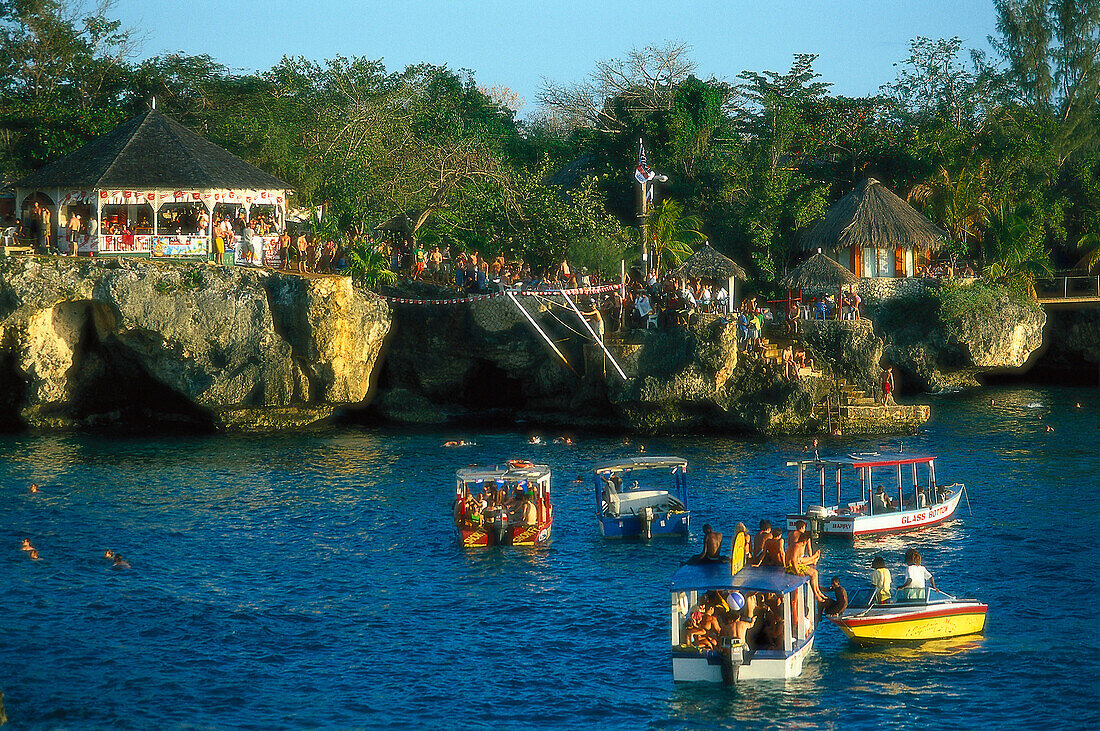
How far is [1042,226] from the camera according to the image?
200 ft

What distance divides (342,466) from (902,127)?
42.0m

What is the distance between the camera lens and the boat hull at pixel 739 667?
67.5 ft

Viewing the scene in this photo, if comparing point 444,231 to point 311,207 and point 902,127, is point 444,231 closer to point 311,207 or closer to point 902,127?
point 311,207

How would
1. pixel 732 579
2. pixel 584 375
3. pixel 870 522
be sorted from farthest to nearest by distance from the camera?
pixel 584 375, pixel 870 522, pixel 732 579

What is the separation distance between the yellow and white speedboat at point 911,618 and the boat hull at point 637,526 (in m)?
8.48

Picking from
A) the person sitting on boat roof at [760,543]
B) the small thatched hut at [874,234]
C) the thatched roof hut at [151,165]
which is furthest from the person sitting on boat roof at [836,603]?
the small thatched hut at [874,234]

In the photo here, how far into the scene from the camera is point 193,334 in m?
43.9

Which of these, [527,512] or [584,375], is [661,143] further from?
[527,512]

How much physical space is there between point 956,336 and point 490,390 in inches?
919

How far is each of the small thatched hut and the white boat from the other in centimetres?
3858

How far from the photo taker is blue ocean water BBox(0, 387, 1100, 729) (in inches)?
798

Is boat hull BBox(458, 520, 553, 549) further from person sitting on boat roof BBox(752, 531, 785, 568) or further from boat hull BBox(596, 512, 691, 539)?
person sitting on boat roof BBox(752, 531, 785, 568)

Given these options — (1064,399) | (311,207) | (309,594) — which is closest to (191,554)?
(309,594)

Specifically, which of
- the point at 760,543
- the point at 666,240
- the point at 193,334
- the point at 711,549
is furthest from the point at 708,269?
the point at 711,549
